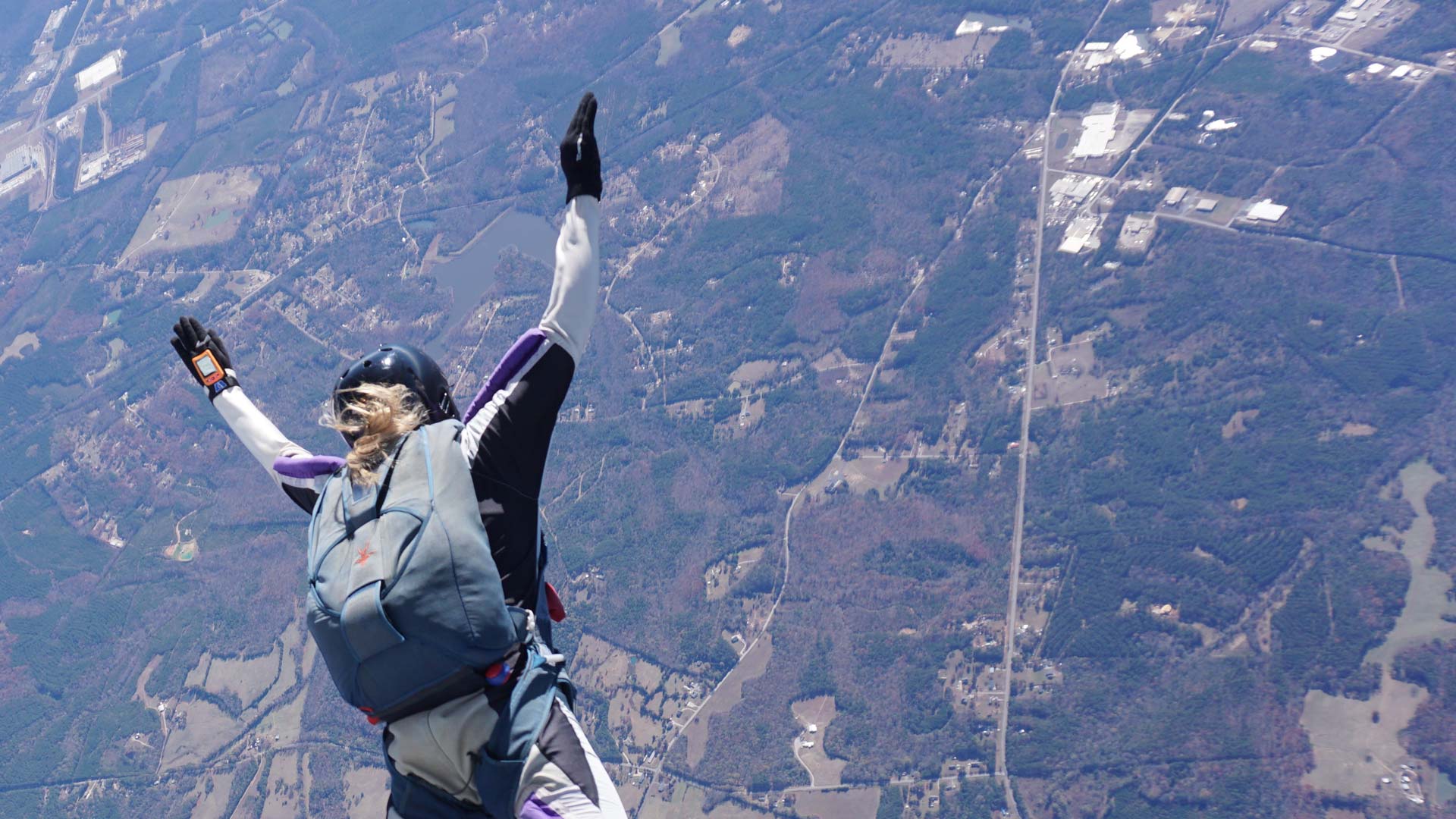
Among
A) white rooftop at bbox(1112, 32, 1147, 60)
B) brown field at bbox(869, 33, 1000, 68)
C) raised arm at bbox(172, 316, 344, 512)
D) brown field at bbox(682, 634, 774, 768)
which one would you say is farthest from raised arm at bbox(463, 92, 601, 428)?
brown field at bbox(869, 33, 1000, 68)

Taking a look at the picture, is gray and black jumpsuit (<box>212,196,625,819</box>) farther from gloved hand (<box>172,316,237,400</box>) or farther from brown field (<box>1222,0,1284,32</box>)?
brown field (<box>1222,0,1284,32</box>)

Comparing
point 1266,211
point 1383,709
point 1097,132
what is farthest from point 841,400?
point 1383,709

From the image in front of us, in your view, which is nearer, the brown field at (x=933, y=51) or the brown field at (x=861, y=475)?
the brown field at (x=861, y=475)

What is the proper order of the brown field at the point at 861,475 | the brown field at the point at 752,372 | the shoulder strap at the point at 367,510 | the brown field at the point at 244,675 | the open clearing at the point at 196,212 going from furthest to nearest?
1. the open clearing at the point at 196,212
2. the brown field at the point at 752,372
3. the brown field at the point at 861,475
4. the brown field at the point at 244,675
5. the shoulder strap at the point at 367,510

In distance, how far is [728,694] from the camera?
49.1 metres

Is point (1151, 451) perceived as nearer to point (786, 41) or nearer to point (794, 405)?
point (794, 405)

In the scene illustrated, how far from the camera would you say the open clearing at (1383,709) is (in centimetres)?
4472

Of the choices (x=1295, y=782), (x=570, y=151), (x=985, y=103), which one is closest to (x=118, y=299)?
(x=985, y=103)

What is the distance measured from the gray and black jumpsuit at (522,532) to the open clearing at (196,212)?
3282 inches

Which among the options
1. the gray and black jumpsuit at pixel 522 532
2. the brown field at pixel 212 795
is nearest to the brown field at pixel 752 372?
the brown field at pixel 212 795

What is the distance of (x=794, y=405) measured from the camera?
61125 mm

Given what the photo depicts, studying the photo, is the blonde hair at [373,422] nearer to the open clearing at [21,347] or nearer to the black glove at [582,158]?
the black glove at [582,158]

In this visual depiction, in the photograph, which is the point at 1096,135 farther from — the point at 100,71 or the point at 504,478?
the point at 100,71

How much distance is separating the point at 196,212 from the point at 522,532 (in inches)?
3494
